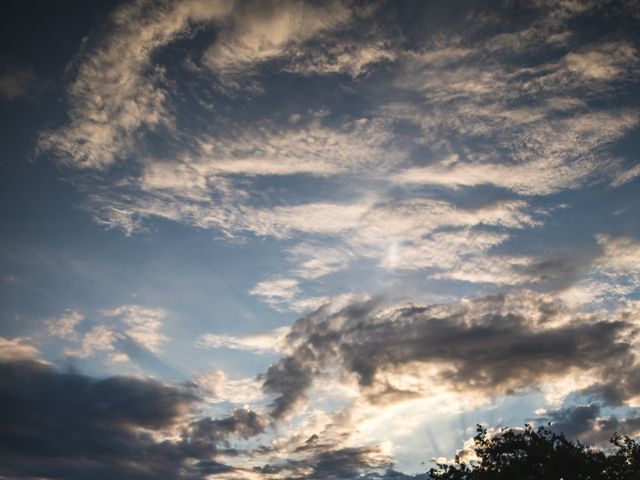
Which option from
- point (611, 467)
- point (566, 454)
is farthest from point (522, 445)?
point (611, 467)

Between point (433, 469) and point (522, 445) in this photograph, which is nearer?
point (522, 445)

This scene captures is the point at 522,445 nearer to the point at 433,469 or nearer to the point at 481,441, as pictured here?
the point at 481,441

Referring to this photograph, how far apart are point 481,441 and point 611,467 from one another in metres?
12.5

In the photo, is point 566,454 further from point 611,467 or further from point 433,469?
point 433,469

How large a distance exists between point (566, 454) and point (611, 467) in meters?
4.99

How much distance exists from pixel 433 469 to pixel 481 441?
6678 millimetres

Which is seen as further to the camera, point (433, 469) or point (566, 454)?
point (433, 469)

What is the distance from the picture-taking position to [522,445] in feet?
147

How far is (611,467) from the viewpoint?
4247cm

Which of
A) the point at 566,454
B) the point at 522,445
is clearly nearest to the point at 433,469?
the point at 522,445

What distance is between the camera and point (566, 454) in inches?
1663

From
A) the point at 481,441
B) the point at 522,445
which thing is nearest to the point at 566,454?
the point at 522,445

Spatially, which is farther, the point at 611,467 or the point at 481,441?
the point at 481,441

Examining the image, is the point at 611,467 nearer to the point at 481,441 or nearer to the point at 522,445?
the point at 522,445
